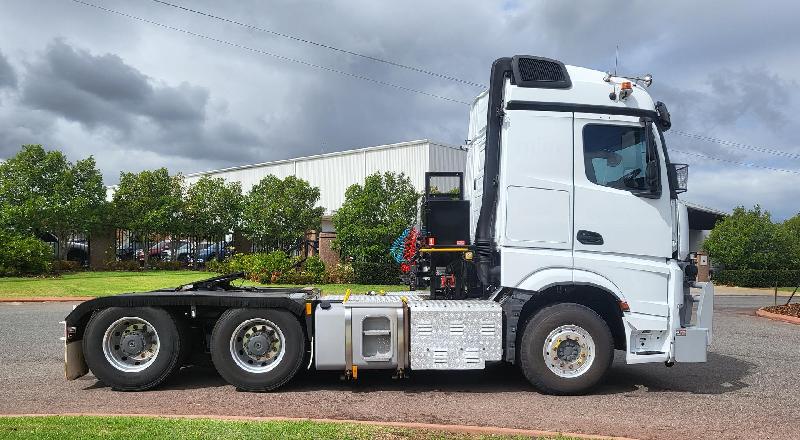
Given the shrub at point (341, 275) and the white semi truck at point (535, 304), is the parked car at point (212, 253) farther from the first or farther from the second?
the white semi truck at point (535, 304)

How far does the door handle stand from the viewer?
23.7 feet

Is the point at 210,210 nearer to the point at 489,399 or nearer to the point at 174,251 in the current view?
the point at 174,251

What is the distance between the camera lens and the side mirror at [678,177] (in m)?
7.27

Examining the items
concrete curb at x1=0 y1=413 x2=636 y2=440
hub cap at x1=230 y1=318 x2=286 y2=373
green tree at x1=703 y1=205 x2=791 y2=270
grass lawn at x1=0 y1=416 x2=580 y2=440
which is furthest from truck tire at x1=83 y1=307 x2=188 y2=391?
green tree at x1=703 y1=205 x2=791 y2=270

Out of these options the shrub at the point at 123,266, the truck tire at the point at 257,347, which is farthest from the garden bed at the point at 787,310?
the shrub at the point at 123,266

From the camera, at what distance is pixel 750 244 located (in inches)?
1246

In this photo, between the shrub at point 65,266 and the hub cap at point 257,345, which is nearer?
the hub cap at point 257,345

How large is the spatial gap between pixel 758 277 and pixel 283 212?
77.4 feet

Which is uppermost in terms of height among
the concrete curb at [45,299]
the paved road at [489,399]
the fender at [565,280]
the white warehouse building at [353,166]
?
the white warehouse building at [353,166]

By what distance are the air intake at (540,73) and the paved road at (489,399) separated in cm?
360

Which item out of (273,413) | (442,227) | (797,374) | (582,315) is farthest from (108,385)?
(797,374)

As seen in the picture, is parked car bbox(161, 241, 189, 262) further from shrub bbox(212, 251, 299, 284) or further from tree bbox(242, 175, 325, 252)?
shrub bbox(212, 251, 299, 284)

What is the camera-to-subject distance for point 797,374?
888cm

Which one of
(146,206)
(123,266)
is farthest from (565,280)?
(146,206)
